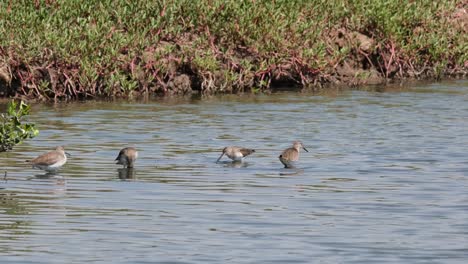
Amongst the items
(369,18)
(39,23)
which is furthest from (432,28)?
(39,23)

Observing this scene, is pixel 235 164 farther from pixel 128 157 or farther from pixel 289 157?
pixel 128 157

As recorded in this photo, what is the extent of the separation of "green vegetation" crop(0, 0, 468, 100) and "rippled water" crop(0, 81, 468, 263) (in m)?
1.09

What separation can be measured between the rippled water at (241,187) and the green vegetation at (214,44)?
1085 millimetres

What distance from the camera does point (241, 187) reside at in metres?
16.5

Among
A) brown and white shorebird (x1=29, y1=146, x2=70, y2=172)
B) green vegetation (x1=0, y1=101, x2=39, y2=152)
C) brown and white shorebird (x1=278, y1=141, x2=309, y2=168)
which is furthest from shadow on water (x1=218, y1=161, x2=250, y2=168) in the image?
green vegetation (x1=0, y1=101, x2=39, y2=152)

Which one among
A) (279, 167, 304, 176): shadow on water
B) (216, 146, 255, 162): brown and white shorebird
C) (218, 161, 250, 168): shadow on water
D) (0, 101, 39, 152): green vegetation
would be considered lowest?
(218, 161, 250, 168): shadow on water

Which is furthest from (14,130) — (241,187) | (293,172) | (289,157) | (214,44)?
(214,44)

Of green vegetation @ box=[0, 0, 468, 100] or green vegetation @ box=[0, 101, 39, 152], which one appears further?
green vegetation @ box=[0, 0, 468, 100]

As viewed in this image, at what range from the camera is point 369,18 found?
31281 millimetres

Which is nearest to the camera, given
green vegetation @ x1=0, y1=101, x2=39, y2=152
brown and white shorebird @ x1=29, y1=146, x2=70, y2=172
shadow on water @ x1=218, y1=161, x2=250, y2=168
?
green vegetation @ x1=0, y1=101, x2=39, y2=152

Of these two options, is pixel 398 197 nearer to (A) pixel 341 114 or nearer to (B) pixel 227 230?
(B) pixel 227 230

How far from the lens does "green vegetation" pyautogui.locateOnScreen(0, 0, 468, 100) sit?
26672 millimetres

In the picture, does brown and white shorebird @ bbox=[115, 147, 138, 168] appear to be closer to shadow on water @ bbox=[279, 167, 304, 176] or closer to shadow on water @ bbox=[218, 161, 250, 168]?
shadow on water @ bbox=[218, 161, 250, 168]

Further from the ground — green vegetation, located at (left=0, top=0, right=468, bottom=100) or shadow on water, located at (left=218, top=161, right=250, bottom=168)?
green vegetation, located at (left=0, top=0, right=468, bottom=100)
